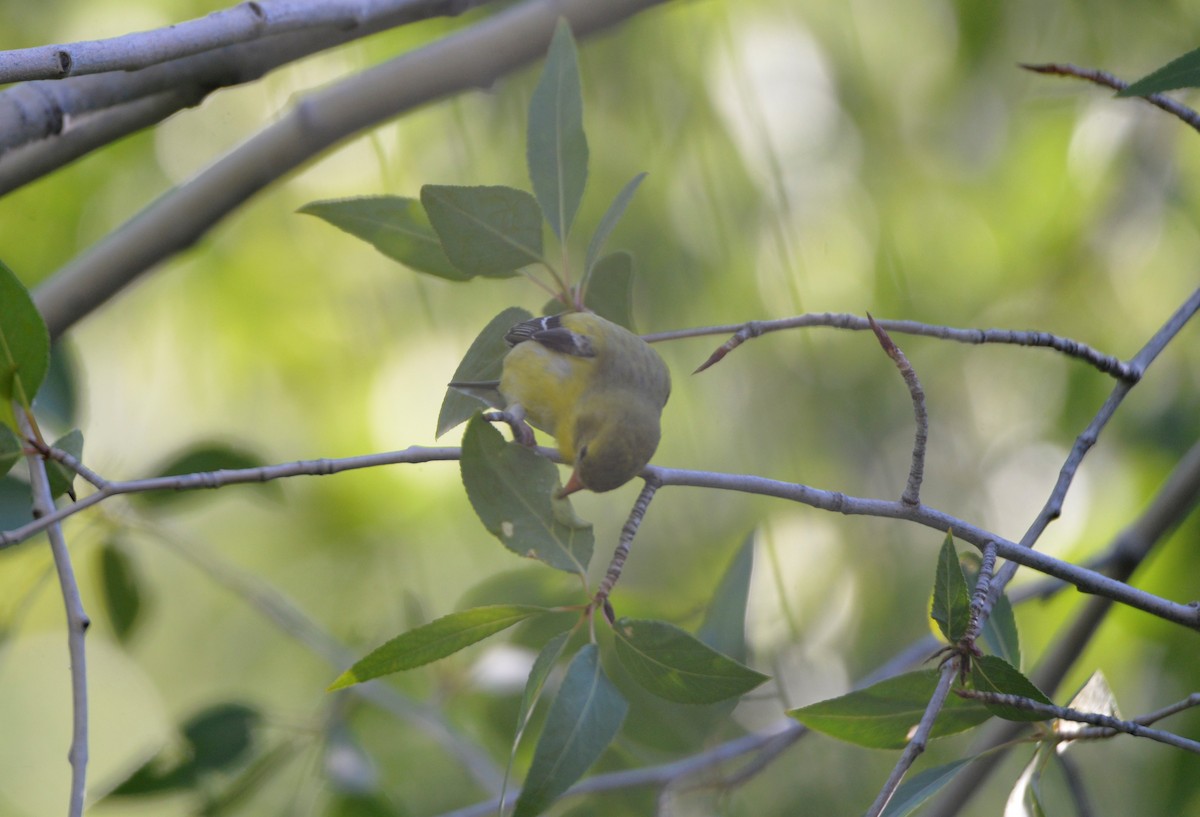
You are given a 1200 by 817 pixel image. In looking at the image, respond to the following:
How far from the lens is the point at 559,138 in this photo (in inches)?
29.0

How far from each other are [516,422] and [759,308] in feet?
4.32

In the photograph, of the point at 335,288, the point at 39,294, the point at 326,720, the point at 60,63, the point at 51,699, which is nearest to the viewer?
the point at 60,63

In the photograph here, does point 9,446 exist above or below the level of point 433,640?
above

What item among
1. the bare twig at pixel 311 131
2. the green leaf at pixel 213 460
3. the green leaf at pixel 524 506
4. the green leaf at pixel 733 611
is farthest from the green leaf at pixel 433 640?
the bare twig at pixel 311 131

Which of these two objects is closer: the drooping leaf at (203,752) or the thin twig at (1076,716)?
the thin twig at (1076,716)

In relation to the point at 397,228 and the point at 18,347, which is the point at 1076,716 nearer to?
the point at 397,228

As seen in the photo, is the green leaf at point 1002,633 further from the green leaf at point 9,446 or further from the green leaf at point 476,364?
the green leaf at point 9,446

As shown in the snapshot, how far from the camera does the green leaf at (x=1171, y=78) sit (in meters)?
0.66

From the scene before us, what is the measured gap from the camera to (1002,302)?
81.0 inches

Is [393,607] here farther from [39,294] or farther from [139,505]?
[39,294]

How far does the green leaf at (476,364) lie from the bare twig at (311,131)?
463 millimetres

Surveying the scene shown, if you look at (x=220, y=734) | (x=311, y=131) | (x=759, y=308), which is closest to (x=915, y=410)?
(x=311, y=131)

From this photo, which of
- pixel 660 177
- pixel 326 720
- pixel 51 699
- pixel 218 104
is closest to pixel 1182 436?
pixel 660 177

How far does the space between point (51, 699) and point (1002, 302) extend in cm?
266
